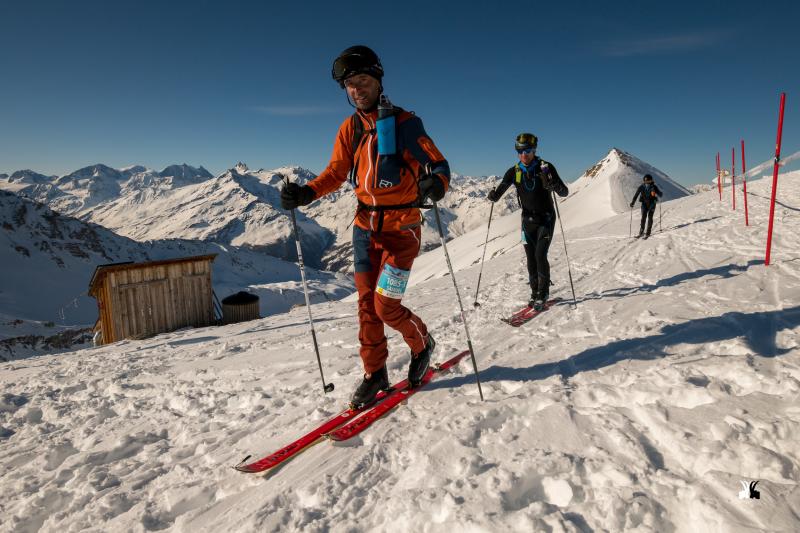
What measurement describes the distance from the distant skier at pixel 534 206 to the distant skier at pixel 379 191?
361 centimetres

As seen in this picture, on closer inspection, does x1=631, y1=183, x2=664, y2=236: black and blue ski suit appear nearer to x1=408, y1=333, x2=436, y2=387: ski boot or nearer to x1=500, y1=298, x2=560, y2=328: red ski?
x1=500, y1=298, x2=560, y2=328: red ski

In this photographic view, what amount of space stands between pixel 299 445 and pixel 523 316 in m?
4.60

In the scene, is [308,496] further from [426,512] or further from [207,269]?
[207,269]

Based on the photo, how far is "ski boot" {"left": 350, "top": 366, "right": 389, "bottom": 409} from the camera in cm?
395

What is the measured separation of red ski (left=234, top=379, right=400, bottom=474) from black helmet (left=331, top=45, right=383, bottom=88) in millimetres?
3193

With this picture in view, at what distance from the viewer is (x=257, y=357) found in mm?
6523

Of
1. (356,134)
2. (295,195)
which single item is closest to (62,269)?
(295,195)

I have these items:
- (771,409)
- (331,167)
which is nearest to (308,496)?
(331,167)

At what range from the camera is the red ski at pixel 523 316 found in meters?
6.47

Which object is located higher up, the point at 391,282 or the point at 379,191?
the point at 379,191

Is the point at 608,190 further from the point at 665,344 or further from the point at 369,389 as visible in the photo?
the point at 369,389

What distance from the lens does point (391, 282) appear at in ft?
12.5

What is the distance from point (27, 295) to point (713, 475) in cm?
6868

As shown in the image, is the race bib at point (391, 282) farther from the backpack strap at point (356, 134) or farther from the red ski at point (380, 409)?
the red ski at point (380, 409)
